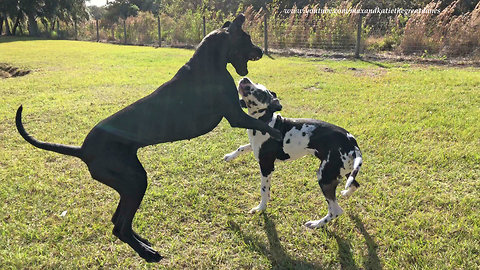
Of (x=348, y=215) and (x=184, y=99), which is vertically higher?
(x=184, y=99)

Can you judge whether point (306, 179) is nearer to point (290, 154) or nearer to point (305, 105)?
point (290, 154)

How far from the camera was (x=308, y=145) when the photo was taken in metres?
3.01

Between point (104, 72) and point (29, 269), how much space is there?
9578mm

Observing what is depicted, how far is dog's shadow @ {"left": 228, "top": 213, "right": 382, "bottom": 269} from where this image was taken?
2.72 metres

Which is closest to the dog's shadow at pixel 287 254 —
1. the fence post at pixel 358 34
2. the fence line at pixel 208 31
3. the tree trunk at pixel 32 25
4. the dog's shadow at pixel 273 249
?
the dog's shadow at pixel 273 249

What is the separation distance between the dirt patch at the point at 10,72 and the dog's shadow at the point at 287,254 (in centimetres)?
1159

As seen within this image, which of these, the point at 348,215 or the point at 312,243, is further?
the point at 348,215

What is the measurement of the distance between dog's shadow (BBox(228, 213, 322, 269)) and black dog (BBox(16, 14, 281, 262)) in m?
Result: 1.07

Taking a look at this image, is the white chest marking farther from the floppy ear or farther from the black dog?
the black dog

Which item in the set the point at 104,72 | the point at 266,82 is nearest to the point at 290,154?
the point at 266,82

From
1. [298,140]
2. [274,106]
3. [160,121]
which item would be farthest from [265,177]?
[160,121]

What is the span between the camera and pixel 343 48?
581 inches

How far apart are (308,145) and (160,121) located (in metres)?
1.48

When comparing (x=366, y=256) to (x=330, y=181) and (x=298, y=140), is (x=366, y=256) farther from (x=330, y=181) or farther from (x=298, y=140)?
(x=298, y=140)
